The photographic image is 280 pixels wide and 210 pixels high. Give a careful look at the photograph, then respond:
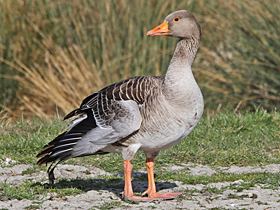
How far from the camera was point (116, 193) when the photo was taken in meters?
7.08

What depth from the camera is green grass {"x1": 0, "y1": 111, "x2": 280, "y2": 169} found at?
27.3 ft

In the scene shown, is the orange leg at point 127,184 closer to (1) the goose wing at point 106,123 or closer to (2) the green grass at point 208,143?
(1) the goose wing at point 106,123

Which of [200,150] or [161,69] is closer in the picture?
[200,150]

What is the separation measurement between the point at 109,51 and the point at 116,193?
6.41m

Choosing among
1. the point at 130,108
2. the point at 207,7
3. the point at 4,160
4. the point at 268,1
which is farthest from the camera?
the point at 207,7

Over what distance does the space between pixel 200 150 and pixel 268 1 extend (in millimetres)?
4843

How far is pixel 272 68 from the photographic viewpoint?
12922 mm

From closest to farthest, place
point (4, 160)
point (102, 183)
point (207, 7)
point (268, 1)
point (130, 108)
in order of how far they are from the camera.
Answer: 1. point (130, 108)
2. point (102, 183)
3. point (4, 160)
4. point (268, 1)
5. point (207, 7)

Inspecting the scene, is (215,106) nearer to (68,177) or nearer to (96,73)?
(96,73)

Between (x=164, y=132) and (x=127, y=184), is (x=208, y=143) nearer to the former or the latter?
(x=127, y=184)

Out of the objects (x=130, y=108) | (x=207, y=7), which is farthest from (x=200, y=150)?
(x=207, y=7)

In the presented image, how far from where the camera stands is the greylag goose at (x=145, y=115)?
21.3ft

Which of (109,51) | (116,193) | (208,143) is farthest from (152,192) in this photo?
(109,51)

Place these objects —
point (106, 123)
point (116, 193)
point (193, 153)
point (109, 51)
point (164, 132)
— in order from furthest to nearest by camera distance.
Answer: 1. point (109, 51)
2. point (193, 153)
3. point (116, 193)
4. point (106, 123)
5. point (164, 132)
